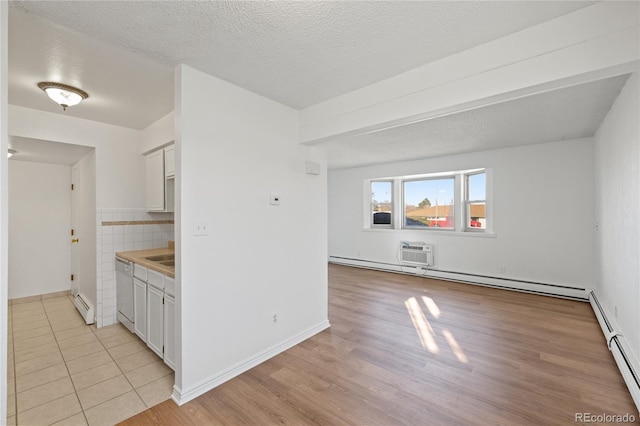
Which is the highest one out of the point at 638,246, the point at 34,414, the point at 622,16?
the point at 622,16

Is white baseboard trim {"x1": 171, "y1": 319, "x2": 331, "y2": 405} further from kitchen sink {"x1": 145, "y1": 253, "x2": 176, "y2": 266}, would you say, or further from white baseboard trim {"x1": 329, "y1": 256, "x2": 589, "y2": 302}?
white baseboard trim {"x1": 329, "y1": 256, "x2": 589, "y2": 302}

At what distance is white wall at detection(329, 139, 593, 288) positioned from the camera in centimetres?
431

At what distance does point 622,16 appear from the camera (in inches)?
59.1

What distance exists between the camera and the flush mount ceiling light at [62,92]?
7.92ft

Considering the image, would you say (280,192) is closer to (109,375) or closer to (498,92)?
(498,92)

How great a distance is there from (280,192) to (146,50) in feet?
4.98

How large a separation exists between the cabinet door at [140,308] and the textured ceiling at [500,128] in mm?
3158

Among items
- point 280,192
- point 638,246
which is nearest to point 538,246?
point 638,246

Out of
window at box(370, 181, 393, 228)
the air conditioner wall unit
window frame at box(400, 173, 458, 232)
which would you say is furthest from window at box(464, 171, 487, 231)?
window at box(370, 181, 393, 228)

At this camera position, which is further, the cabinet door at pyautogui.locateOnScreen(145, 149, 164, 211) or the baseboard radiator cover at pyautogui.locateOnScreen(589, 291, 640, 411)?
the cabinet door at pyautogui.locateOnScreen(145, 149, 164, 211)

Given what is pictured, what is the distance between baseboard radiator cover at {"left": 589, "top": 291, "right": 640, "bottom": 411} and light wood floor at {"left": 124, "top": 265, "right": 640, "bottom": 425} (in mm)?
68

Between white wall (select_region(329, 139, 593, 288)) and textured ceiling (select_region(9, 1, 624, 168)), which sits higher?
textured ceiling (select_region(9, 1, 624, 168))

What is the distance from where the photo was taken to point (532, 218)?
470 centimetres

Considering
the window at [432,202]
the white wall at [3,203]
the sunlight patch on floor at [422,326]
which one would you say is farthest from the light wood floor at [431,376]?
the window at [432,202]
